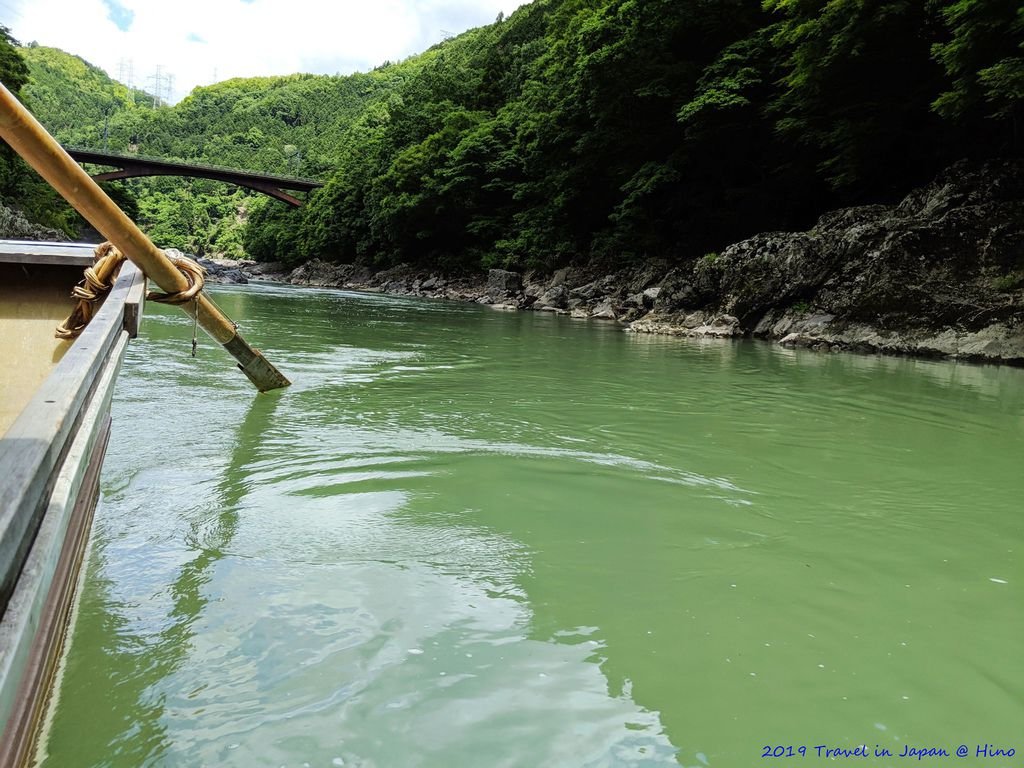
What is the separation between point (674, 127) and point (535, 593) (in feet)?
77.0

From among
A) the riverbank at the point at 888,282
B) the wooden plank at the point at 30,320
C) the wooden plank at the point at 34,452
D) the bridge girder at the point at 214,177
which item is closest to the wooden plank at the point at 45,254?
the wooden plank at the point at 30,320

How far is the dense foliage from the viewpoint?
14656 mm

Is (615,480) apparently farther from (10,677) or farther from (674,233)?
(674,233)

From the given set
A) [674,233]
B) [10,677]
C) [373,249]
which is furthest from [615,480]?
[373,249]

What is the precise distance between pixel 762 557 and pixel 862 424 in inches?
142

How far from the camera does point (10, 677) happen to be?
102 centimetres

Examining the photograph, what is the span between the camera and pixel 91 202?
3736 mm

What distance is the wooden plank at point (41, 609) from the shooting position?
1.07 m

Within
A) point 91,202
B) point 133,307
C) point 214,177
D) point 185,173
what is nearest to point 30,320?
point 91,202

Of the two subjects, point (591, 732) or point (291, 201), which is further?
point (291, 201)

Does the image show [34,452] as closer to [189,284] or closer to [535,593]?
[535,593]

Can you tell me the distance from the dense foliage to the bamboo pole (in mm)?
11856

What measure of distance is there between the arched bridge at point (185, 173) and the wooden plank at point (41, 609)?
58.4 metres

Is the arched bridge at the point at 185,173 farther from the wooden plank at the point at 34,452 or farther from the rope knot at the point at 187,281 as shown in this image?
the wooden plank at the point at 34,452
